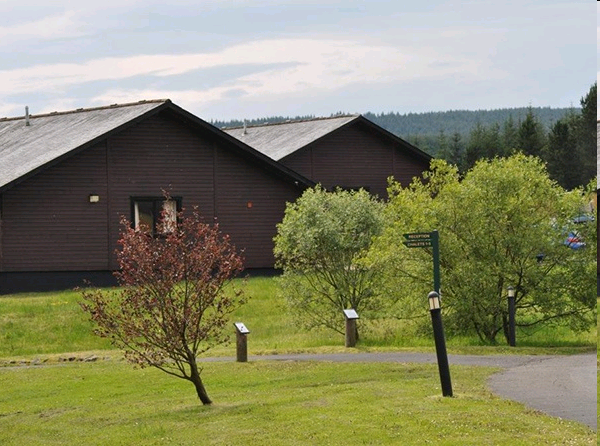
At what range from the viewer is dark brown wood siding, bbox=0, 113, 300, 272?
120 feet

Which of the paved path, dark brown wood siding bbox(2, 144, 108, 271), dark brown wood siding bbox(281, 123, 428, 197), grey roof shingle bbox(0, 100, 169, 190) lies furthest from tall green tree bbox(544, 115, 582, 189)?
the paved path

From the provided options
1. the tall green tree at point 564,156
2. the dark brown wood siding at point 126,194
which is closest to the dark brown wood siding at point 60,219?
the dark brown wood siding at point 126,194

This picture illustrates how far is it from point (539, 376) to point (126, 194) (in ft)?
74.1

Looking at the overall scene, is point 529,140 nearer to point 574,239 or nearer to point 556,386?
point 574,239

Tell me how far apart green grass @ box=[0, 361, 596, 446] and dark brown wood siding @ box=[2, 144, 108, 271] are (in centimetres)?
1391

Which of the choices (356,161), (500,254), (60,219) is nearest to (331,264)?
(500,254)

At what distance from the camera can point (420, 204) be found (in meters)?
26.0

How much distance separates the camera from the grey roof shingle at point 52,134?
3619 cm

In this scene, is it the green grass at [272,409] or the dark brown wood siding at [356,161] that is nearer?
the green grass at [272,409]

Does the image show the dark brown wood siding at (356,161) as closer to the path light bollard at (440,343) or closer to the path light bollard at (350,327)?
the path light bollard at (350,327)

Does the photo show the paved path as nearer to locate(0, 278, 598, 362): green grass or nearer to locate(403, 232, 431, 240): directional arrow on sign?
locate(0, 278, 598, 362): green grass

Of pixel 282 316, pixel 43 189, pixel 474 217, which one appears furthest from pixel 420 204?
pixel 43 189

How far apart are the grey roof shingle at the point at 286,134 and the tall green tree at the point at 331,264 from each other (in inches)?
685

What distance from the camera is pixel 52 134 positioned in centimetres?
4034
